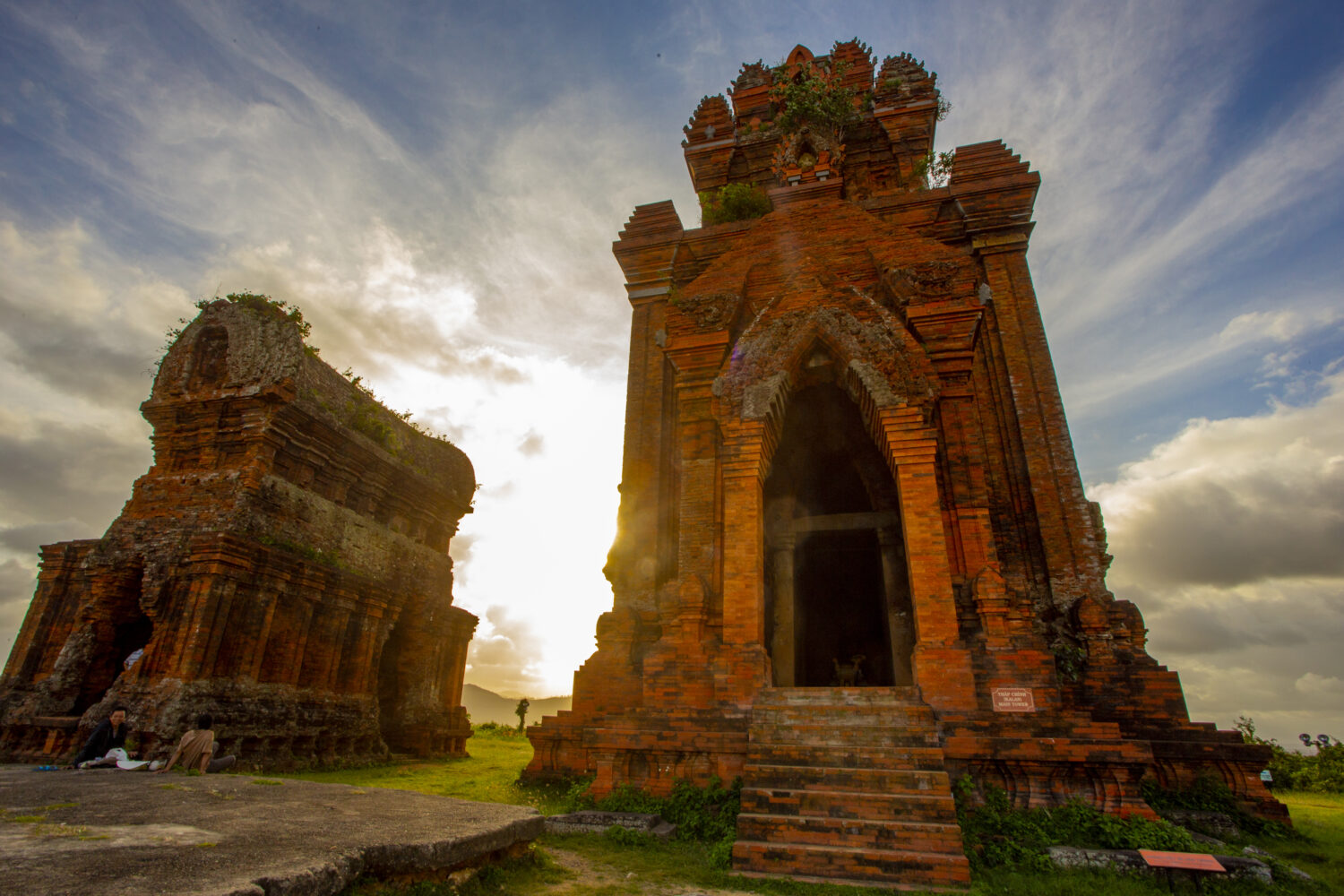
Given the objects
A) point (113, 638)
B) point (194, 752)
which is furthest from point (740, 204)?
point (113, 638)

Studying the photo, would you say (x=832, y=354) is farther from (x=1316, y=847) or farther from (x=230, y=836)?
(x=230, y=836)

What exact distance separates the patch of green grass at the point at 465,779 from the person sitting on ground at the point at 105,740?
226 cm

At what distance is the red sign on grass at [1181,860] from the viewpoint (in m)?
4.86

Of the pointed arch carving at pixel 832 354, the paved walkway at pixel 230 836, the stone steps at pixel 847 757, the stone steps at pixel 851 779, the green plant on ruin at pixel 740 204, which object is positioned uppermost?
the green plant on ruin at pixel 740 204

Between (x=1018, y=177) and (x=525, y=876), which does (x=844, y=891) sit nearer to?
(x=525, y=876)

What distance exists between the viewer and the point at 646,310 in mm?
11953

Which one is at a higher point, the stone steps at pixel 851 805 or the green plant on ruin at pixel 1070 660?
the green plant on ruin at pixel 1070 660

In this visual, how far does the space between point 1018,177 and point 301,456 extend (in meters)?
12.9

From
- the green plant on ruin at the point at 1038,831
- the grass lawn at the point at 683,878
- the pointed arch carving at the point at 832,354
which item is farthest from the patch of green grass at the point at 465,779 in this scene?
the pointed arch carving at the point at 832,354

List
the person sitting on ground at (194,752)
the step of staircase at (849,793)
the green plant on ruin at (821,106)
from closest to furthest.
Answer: the step of staircase at (849,793) → the person sitting on ground at (194,752) → the green plant on ruin at (821,106)

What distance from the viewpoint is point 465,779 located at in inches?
425

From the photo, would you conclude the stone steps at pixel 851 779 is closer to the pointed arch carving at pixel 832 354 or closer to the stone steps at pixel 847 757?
the stone steps at pixel 847 757

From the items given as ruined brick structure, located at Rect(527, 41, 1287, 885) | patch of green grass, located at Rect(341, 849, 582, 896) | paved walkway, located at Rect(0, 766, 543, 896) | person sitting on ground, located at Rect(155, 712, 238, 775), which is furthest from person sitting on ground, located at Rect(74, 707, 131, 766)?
patch of green grass, located at Rect(341, 849, 582, 896)

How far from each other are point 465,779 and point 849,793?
7203 mm
